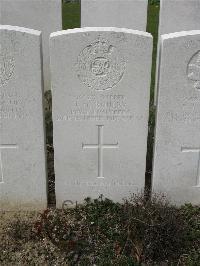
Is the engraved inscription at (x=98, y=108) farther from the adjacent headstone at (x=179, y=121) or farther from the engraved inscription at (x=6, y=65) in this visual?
the engraved inscription at (x=6, y=65)

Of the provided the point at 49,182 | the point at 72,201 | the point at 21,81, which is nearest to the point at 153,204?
the point at 72,201

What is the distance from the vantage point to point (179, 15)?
291 inches

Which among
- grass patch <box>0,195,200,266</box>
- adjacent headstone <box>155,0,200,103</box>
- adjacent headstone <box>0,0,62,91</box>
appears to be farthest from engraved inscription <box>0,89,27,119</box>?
adjacent headstone <box>155,0,200,103</box>

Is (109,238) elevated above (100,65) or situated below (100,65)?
below

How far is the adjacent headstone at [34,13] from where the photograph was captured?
768 cm

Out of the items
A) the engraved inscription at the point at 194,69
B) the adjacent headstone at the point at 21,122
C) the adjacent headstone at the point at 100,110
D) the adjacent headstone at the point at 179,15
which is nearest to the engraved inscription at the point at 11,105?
the adjacent headstone at the point at 21,122

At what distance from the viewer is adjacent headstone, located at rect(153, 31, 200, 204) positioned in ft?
14.9

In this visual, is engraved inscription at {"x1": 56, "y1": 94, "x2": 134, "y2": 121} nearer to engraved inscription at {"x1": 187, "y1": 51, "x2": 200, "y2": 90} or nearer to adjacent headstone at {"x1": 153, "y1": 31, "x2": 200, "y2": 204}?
adjacent headstone at {"x1": 153, "y1": 31, "x2": 200, "y2": 204}

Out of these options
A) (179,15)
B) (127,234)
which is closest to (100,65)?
(127,234)

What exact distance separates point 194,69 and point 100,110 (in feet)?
3.38

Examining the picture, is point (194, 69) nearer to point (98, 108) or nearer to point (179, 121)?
point (179, 121)

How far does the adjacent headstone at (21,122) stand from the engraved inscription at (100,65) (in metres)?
0.44

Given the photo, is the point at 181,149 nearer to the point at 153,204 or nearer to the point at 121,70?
the point at 153,204

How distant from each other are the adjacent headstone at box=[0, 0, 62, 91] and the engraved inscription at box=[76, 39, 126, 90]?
134 inches
